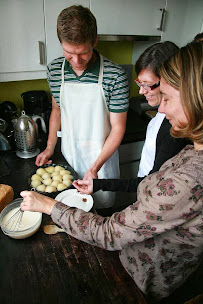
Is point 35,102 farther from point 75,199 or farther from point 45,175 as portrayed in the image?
point 75,199

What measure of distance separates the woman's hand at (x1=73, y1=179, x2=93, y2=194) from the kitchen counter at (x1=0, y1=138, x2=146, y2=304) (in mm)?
243

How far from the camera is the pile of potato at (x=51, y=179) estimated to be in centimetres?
122

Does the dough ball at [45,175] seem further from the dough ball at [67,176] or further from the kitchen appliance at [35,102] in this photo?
the kitchen appliance at [35,102]

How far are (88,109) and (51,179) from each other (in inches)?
20.0

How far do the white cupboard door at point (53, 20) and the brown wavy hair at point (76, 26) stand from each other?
0.58 metres

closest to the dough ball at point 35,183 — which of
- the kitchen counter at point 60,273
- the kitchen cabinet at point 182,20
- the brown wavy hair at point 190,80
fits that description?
the kitchen counter at point 60,273

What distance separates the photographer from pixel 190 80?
24.0 inches

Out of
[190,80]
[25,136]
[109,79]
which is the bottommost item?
[25,136]

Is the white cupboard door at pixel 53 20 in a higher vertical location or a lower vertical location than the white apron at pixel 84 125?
higher

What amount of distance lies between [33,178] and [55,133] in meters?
0.45

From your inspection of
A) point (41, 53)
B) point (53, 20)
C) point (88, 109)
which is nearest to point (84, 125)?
point (88, 109)

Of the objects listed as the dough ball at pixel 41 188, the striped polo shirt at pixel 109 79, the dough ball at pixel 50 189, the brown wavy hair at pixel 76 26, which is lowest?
the dough ball at pixel 41 188

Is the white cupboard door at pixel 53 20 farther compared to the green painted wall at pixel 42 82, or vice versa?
the green painted wall at pixel 42 82

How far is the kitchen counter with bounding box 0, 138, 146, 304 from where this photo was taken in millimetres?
744
